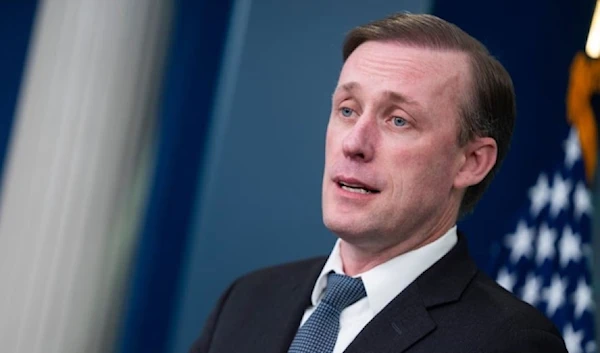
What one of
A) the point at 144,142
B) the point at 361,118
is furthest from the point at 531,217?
the point at 144,142

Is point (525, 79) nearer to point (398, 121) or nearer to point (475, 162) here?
point (475, 162)

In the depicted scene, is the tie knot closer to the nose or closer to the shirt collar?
the shirt collar

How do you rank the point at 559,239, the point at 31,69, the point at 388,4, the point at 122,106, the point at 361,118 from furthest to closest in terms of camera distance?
the point at 559,239, the point at 388,4, the point at 361,118, the point at 31,69, the point at 122,106

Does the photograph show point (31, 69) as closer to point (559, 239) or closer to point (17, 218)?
point (17, 218)

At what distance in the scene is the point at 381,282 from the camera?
1.67 meters

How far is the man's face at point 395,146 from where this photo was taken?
1657mm

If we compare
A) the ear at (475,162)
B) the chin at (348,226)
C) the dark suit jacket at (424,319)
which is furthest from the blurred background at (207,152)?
the ear at (475,162)

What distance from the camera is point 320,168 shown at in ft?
8.13

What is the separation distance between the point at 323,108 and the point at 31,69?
1.24 meters

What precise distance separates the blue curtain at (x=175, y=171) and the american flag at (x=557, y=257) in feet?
3.49

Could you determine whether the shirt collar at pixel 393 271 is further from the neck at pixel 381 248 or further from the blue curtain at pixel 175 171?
the blue curtain at pixel 175 171

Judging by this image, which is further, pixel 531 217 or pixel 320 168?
pixel 531 217

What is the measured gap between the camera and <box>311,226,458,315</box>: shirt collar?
5.44ft

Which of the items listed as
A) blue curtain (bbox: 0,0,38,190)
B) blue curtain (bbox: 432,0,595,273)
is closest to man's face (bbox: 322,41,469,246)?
blue curtain (bbox: 432,0,595,273)
